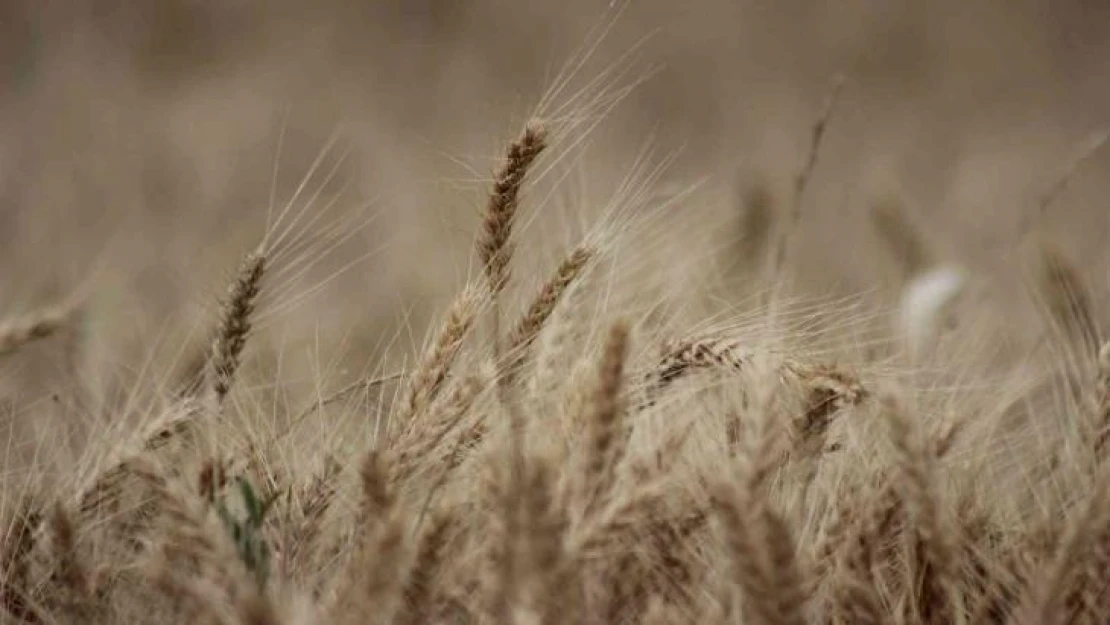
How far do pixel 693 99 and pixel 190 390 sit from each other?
3790 mm

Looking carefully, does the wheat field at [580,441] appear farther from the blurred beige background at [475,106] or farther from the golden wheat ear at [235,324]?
the blurred beige background at [475,106]

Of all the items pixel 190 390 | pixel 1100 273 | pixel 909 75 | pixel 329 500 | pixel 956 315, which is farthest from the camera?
pixel 909 75

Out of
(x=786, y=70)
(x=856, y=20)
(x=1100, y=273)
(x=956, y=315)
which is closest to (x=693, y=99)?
(x=786, y=70)

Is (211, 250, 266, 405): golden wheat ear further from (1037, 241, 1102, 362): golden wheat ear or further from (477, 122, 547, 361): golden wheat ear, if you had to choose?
(1037, 241, 1102, 362): golden wheat ear

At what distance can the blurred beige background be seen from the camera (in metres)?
3.39

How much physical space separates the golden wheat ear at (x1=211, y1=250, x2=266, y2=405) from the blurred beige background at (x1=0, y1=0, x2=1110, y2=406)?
1.78 metres

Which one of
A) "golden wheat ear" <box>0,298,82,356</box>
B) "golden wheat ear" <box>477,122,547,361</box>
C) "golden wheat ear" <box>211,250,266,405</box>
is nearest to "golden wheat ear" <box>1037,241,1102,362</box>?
"golden wheat ear" <box>477,122,547,361</box>

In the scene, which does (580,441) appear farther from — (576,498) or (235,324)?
(235,324)

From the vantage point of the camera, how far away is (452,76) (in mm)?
4703

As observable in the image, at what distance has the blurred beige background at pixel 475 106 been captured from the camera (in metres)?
3.39

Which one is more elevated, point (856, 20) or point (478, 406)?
point (856, 20)

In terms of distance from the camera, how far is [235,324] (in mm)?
1001

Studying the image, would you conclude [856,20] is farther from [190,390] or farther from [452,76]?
[190,390]

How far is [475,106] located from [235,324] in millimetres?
3624
